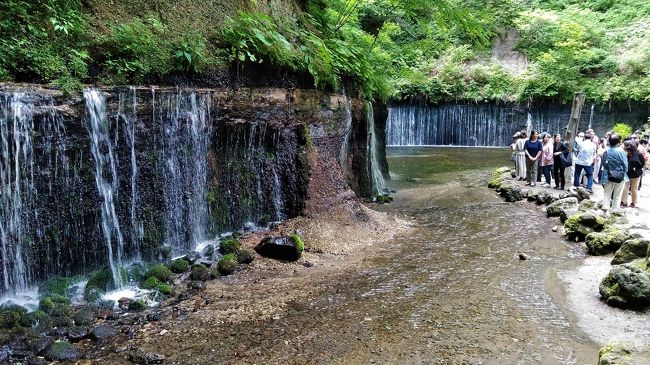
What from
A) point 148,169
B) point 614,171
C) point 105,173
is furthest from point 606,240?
point 105,173

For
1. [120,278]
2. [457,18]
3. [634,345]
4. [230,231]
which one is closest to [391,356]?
[634,345]

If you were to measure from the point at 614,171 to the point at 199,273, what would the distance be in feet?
30.1

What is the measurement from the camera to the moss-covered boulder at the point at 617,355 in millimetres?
4445

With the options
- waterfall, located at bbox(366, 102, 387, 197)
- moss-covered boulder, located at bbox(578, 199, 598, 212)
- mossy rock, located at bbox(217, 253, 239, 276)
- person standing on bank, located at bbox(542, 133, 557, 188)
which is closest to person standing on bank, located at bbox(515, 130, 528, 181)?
person standing on bank, located at bbox(542, 133, 557, 188)

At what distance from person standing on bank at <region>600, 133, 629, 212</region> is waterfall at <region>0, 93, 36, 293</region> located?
10959mm

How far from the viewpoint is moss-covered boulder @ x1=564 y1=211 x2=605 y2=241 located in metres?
9.80

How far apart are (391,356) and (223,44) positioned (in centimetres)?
676

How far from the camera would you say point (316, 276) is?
25.4ft

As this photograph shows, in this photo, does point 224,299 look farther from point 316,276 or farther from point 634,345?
point 634,345

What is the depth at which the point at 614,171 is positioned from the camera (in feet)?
34.4

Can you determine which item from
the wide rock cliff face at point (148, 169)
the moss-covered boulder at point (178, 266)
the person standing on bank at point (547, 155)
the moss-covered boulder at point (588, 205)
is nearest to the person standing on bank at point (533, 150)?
the person standing on bank at point (547, 155)

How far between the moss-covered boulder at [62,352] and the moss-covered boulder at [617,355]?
553cm

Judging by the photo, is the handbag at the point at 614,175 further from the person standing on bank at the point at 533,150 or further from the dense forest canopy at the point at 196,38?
the person standing on bank at the point at 533,150

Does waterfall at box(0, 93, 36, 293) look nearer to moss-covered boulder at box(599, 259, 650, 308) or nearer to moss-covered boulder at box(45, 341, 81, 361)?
moss-covered boulder at box(45, 341, 81, 361)
